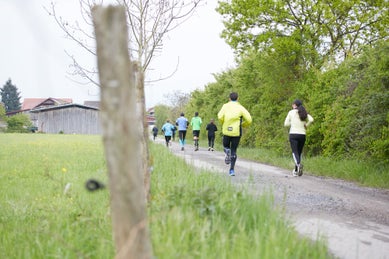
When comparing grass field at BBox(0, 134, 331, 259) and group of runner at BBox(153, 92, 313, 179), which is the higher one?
group of runner at BBox(153, 92, 313, 179)

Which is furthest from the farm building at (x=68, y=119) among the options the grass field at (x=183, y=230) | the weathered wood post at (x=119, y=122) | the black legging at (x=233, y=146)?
the weathered wood post at (x=119, y=122)

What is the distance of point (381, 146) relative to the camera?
988cm

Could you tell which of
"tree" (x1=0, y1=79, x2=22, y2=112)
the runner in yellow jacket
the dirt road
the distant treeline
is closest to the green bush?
"tree" (x1=0, y1=79, x2=22, y2=112)

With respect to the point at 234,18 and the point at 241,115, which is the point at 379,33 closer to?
the point at 234,18

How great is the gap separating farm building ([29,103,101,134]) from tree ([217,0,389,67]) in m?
45.6

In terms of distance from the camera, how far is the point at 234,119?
32.2ft

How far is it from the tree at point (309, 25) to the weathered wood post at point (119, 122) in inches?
675

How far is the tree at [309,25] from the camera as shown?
18.7m

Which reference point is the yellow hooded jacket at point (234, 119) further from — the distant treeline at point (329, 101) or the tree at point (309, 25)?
the tree at point (309, 25)

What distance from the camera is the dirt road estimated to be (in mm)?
4457

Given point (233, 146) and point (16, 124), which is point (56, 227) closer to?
point (233, 146)

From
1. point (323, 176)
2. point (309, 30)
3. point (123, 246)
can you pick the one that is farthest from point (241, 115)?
point (309, 30)

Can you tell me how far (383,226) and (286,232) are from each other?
2.48 metres

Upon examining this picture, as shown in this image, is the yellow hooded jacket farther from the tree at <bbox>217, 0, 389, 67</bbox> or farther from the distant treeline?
the tree at <bbox>217, 0, 389, 67</bbox>
